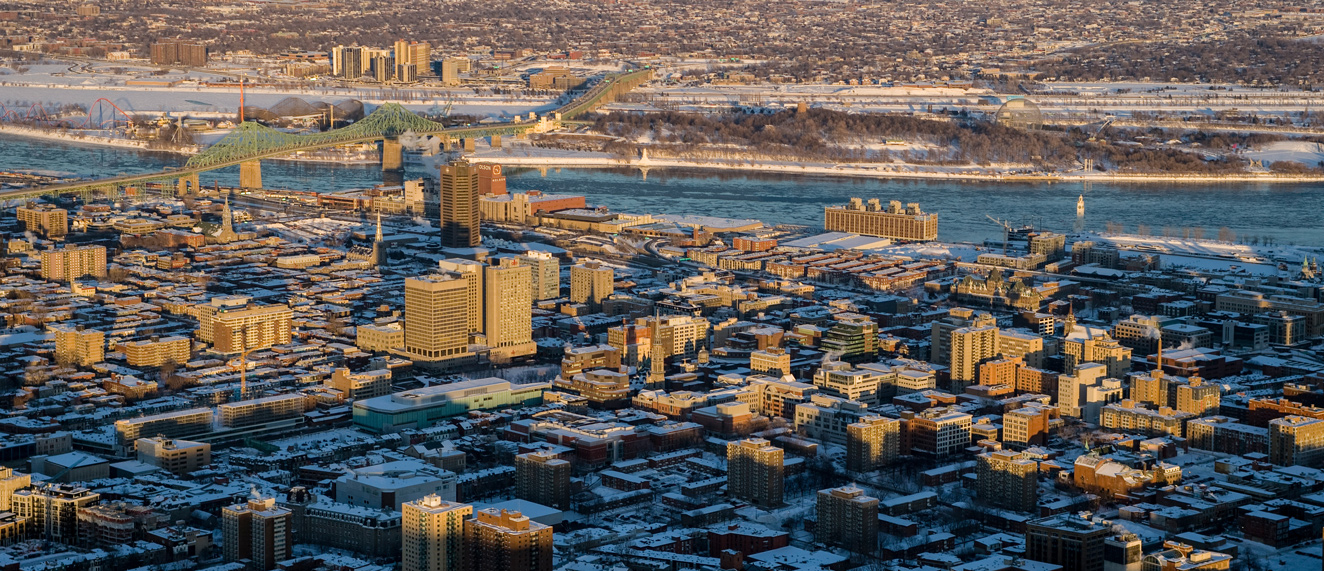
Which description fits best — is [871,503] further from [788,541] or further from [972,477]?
[972,477]

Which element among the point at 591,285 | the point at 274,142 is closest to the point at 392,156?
the point at 274,142

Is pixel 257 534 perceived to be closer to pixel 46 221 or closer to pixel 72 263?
pixel 72 263

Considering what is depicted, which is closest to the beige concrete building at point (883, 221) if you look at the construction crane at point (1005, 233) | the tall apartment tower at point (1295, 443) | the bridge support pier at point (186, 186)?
the construction crane at point (1005, 233)

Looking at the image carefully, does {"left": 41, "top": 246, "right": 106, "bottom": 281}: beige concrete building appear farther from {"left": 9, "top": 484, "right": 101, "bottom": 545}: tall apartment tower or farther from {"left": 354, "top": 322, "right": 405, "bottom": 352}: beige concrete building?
{"left": 9, "top": 484, "right": 101, "bottom": 545}: tall apartment tower

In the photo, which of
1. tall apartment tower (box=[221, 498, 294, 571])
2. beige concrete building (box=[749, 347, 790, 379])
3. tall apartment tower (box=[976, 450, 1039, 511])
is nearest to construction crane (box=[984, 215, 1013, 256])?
beige concrete building (box=[749, 347, 790, 379])

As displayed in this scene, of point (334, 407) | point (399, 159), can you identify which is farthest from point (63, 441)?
point (399, 159)

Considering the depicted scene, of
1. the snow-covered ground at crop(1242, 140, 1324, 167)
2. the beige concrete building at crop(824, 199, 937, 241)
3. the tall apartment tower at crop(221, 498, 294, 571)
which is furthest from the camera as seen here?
the snow-covered ground at crop(1242, 140, 1324, 167)

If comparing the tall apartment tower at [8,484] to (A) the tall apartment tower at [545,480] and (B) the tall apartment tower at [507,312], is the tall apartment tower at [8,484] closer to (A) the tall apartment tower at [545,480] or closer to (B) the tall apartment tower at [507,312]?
(A) the tall apartment tower at [545,480]
